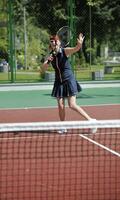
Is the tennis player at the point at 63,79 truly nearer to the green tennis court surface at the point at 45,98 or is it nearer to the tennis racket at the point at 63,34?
the tennis racket at the point at 63,34

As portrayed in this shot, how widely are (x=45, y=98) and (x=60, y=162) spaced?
9.20 metres

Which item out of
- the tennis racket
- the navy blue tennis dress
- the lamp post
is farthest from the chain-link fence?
the navy blue tennis dress

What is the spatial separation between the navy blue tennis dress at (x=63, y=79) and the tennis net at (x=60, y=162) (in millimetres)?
716

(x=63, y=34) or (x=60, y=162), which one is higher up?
(x=63, y=34)

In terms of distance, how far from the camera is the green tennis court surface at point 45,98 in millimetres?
14250

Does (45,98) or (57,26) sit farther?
(57,26)

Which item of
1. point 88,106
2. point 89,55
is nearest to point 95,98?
point 88,106

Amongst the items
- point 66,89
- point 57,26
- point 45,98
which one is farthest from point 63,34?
point 57,26

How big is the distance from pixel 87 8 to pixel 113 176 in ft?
58.2

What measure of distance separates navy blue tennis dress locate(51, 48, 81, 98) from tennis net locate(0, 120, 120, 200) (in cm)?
72

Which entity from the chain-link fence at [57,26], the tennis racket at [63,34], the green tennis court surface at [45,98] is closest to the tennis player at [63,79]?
the tennis racket at [63,34]

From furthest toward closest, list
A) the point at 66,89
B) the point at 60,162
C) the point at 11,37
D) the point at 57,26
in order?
the point at 57,26 → the point at 11,37 → the point at 66,89 → the point at 60,162

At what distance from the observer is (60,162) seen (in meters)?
6.57

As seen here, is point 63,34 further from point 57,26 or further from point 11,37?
point 57,26
